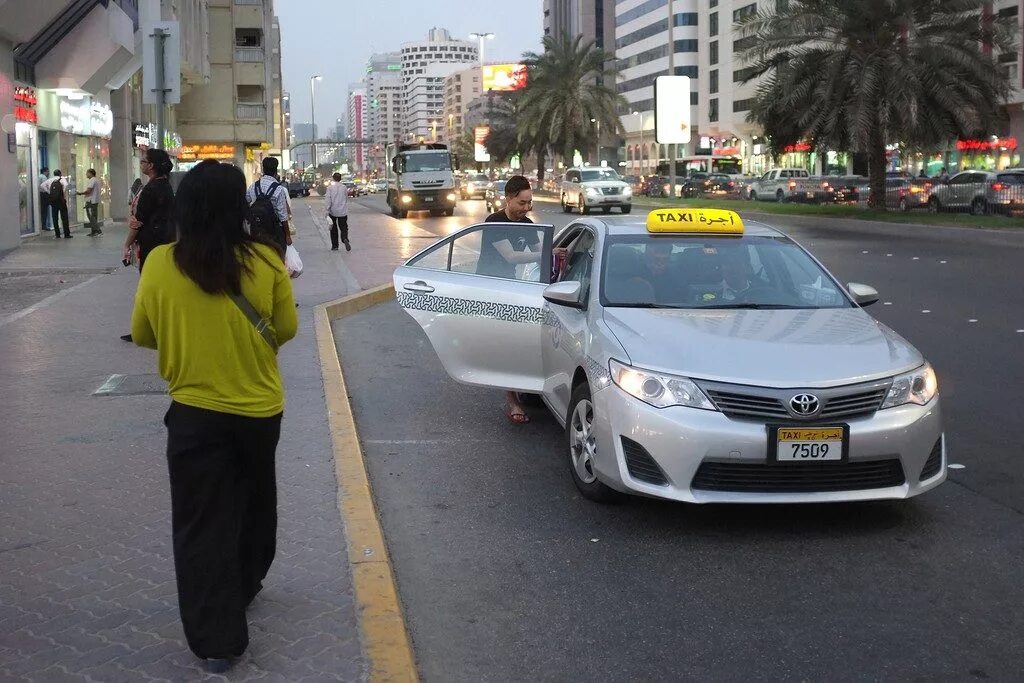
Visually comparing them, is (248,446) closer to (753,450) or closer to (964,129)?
(753,450)

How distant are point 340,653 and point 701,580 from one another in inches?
68.1

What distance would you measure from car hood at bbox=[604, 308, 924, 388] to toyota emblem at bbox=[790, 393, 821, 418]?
A: 0.06 m

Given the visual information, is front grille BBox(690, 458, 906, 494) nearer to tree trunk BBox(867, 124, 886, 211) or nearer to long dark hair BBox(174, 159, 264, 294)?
long dark hair BBox(174, 159, 264, 294)

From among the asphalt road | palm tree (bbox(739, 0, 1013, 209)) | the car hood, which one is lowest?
the asphalt road

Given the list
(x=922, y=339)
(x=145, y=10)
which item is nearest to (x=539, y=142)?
(x=145, y=10)

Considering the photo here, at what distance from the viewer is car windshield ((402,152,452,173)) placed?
47.5m

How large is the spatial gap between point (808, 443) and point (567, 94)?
2711 inches

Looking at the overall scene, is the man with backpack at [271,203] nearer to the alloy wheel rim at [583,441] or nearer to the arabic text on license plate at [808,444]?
the alloy wheel rim at [583,441]

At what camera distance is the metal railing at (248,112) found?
68438 mm

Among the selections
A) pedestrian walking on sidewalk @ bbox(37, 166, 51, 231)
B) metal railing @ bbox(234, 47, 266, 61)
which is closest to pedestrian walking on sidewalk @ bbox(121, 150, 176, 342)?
pedestrian walking on sidewalk @ bbox(37, 166, 51, 231)

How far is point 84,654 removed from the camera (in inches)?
162

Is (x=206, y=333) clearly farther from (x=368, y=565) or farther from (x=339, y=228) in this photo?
(x=339, y=228)

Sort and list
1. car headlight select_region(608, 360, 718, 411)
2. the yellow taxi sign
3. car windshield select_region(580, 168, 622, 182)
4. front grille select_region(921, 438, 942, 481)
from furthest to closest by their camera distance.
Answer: car windshield select_region(580, 168, 622, 182), the yellow taxi sign, front grille select_region(921, 438, 942, 481), car headlight select_region(608, 360, 718, 411)

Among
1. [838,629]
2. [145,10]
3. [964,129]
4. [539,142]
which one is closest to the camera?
[838,629]
